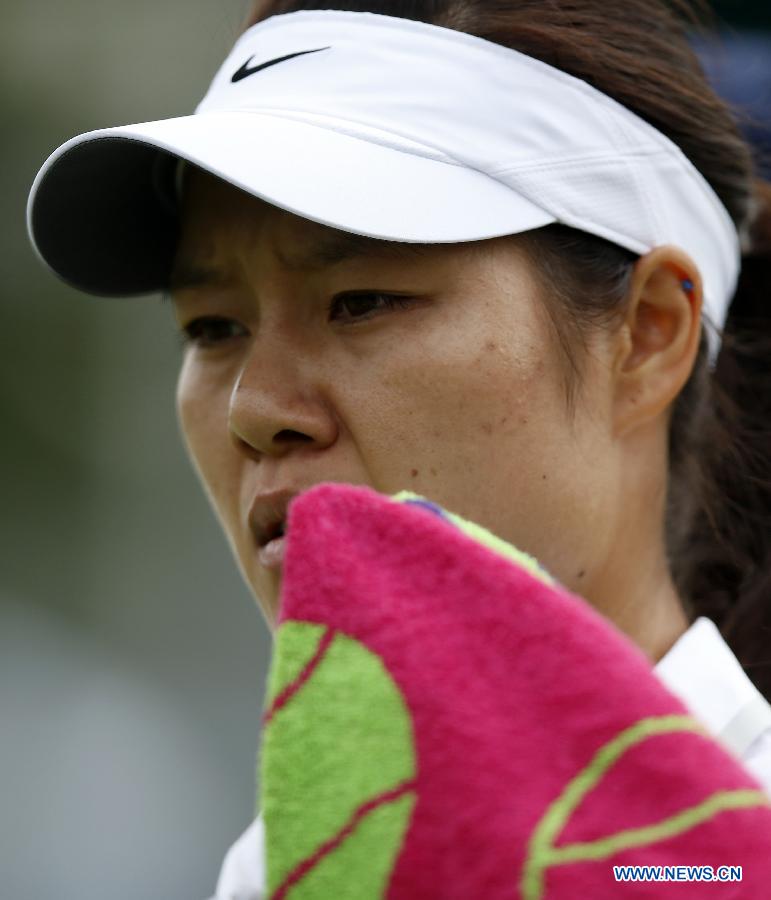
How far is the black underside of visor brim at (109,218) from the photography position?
1680 mm

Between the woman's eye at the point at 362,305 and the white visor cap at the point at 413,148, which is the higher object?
the white visor cap at the point at 413,148

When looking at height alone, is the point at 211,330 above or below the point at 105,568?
above

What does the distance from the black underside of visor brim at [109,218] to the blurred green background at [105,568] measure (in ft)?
9.89

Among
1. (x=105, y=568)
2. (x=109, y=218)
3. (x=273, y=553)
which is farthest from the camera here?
(x=105, y=568)

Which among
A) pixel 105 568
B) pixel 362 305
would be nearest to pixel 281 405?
pixel 362 305

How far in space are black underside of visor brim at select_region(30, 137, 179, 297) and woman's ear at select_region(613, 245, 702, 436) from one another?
1.97ft

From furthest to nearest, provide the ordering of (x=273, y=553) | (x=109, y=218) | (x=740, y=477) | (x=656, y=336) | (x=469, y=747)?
1. (x=740, y=477)
2. (x=109, y=218)
3. (x=656, y=336)
4. (x=273, y=553)
5. (x=469, y=747)

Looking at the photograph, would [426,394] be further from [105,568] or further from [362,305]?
[105,568]

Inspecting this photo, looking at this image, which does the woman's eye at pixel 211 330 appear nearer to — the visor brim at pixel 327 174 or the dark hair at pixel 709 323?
the visor brim at pixel 327 174

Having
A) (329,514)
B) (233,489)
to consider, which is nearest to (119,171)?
(233,489)

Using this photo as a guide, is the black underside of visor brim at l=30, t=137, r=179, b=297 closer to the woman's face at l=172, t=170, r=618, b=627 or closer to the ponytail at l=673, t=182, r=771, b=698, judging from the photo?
the woman's face at l=172, t=170, r=618, b=627

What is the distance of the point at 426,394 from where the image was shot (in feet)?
4.67

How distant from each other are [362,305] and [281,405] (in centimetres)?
14

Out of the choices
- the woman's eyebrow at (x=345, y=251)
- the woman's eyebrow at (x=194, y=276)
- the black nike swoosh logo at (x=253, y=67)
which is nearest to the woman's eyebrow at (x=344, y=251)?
the woman's eyebrow at (x=345, y=251)
